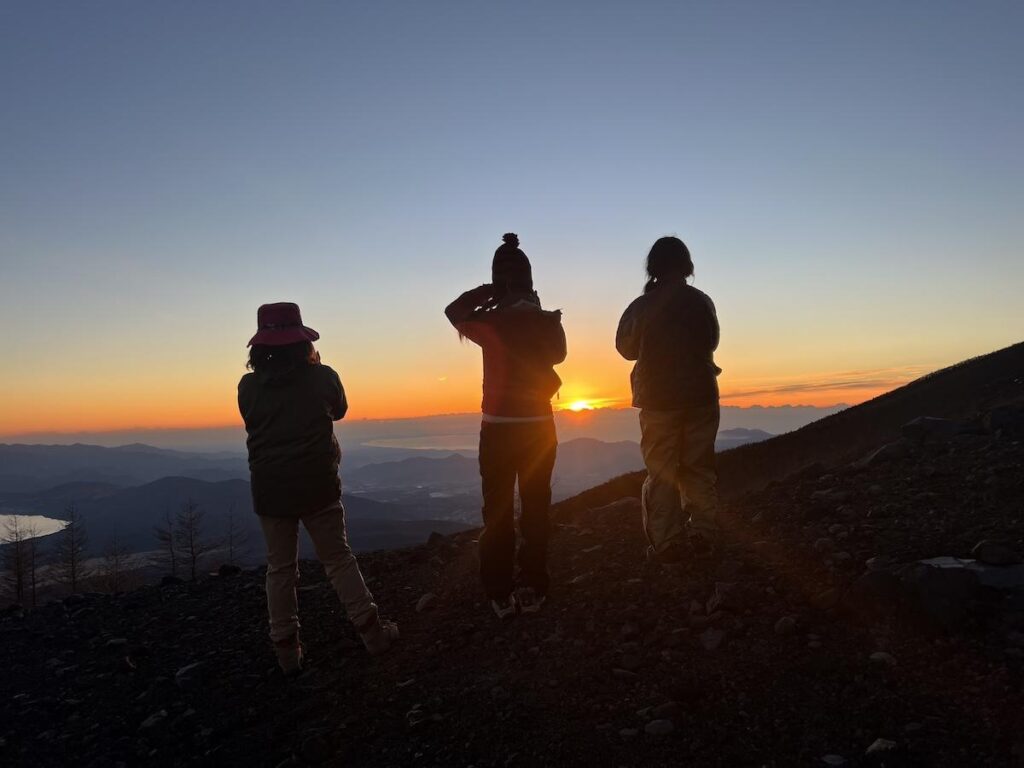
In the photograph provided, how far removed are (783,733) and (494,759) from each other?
1.68m

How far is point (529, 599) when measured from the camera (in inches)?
221

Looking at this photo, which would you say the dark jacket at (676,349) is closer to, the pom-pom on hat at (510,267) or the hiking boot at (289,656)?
the pom-pom on hat at (510,267)

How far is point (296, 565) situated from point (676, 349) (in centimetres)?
417

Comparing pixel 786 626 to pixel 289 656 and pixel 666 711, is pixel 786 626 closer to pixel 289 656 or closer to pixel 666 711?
pixel 666 711

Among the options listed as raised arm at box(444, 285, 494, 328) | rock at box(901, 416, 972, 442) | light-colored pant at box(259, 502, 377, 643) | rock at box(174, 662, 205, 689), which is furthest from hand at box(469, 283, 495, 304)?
rock at box(901, 416, 972, 442)

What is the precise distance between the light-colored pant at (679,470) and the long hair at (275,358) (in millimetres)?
3514

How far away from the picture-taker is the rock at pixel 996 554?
4141mm

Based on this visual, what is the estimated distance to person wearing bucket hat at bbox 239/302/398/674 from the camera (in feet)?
16.7

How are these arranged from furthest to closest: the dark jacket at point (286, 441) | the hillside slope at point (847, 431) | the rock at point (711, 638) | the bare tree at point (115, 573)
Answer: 1. the bare tree at point (115, 573)
2. the hillside slope at point (847, 431)
3. the dark jacket at point (286, 441)
4. the rock at point (711, 638)

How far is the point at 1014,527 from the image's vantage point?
5023 mm

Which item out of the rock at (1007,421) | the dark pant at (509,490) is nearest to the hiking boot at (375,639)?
the dark pant at (509,490)

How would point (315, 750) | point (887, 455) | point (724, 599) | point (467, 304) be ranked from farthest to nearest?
point (887, 455) → point (467, 304) → point (724, 599) → point (315, 750)

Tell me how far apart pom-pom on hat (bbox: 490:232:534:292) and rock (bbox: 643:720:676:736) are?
144 inches

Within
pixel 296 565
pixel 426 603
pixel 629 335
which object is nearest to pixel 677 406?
pixel 629 335
